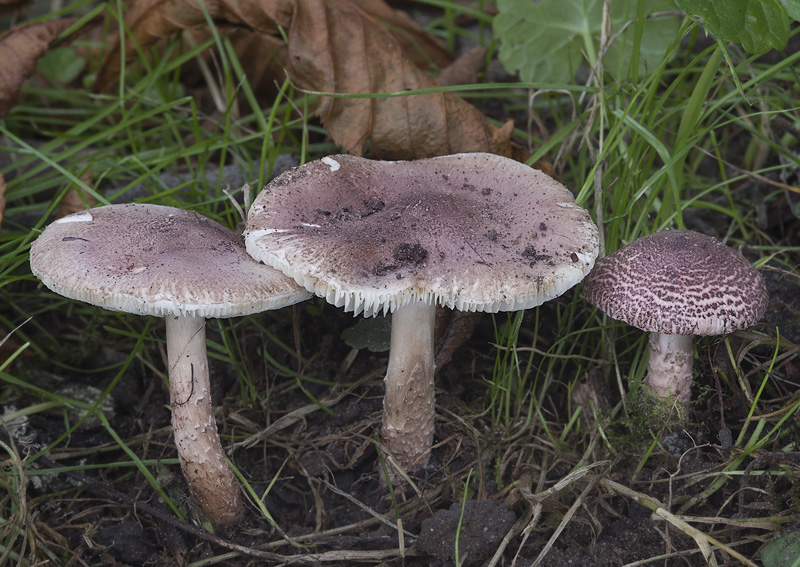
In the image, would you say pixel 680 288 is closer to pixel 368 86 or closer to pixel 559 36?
pixel 368 86

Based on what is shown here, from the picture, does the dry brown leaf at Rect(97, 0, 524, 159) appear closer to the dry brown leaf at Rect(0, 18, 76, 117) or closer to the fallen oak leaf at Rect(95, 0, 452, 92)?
the fallen oak leaf at Rect(95, 0, 452, 92)

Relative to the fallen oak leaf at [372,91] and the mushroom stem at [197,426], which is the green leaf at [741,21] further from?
the mushroom stem at [197,426]

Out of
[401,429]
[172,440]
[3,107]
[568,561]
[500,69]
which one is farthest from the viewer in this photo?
[500,69]

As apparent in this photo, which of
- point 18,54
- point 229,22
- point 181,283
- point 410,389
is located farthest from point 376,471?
point 18,54

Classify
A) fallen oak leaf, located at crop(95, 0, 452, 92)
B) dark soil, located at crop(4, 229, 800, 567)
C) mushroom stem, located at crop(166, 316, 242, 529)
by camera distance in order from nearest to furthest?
dark soil, located at crop(4, 229, 800, 567)
mushroom stem, located at crop(166, 316, 242, 529)
fallen oak leaf, located at crop(95, 0, 452, 92)

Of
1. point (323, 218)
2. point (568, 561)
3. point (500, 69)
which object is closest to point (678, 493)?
point (568, 561)

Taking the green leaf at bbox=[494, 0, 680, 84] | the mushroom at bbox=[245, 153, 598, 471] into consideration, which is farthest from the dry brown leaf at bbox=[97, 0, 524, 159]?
the green leaf at bbox=[494, 0, 680, 84]

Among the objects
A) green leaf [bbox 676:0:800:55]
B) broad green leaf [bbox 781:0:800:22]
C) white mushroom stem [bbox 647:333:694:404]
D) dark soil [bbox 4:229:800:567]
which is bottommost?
dark soil [bbox 4:229:800:567]

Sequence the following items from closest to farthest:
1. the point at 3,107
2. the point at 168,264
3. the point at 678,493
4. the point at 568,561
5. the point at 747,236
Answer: the point at 168,264 → the point at 568,561 → the point at 678,493 → the point at 747,236 → the point at 3,107

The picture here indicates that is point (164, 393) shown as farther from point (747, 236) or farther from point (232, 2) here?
point (747, 236)
